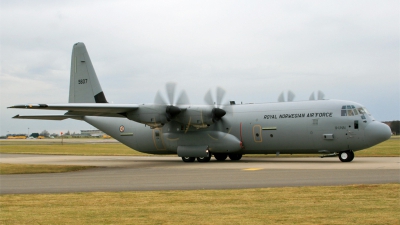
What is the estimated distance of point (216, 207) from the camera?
10.4 m

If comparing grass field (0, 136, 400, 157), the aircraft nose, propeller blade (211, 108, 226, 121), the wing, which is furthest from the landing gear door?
the aircraft nose

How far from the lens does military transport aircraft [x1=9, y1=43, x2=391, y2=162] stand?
88.0ft

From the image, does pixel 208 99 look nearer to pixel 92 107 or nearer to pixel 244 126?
pixel 244 126

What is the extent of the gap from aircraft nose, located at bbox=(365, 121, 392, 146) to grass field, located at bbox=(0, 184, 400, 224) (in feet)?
44.3

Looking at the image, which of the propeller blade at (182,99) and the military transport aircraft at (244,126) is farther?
the propeller blade at (182,99)

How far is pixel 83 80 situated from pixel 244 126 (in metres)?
13.8

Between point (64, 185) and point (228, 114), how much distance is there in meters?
16.6

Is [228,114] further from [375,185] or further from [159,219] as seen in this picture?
[159,219]

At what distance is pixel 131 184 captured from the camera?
52.5 feet

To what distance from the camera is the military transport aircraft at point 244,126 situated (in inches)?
1056

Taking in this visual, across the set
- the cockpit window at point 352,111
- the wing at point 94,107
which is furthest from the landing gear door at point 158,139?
the cockpit window at point 352,111

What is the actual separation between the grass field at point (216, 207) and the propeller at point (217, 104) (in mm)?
15775

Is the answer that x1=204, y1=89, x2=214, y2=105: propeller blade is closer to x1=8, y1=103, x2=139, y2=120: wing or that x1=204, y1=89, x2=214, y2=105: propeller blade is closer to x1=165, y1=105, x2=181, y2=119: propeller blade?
x1=165, y1=105, x2=181, y2=119: propeller blade

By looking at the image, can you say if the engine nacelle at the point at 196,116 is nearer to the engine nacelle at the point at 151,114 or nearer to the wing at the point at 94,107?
the engine nacelle at the point at 151,114
